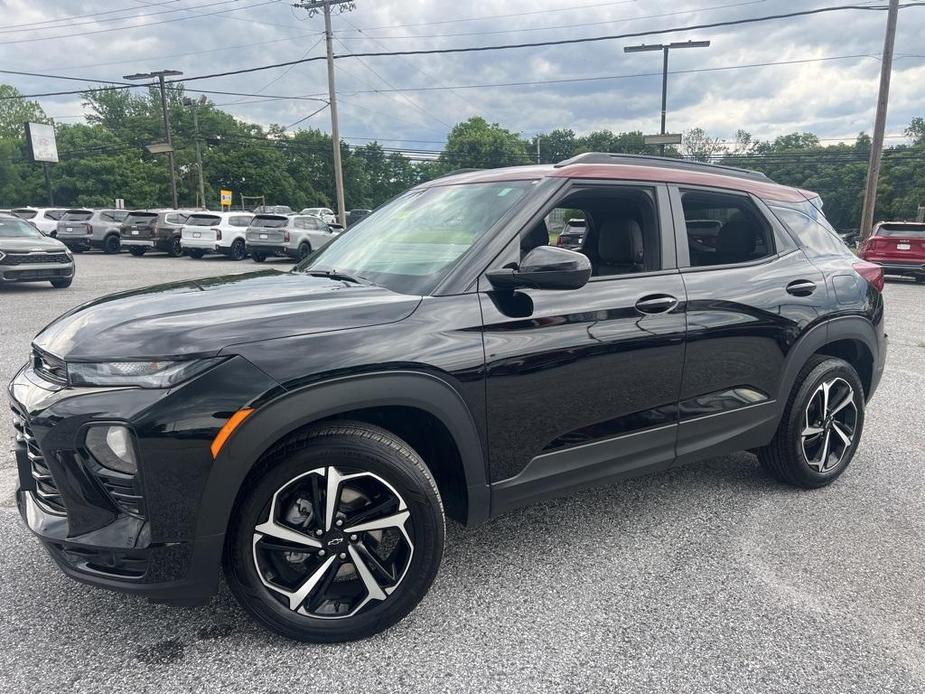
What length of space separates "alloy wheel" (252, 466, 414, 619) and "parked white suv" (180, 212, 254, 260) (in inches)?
882

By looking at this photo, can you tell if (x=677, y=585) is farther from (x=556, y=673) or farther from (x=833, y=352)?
(x=833, y=352)

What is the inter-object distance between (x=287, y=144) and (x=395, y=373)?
267 feet

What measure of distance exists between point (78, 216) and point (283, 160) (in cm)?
5570

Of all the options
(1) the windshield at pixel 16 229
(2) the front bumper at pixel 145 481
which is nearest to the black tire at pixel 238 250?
(1) the windshield at pixel 16 229

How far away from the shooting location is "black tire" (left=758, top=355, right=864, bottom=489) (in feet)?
11.8

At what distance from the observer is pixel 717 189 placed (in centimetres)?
340

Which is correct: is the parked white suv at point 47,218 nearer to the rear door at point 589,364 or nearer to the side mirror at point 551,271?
the rear door at point 589,364

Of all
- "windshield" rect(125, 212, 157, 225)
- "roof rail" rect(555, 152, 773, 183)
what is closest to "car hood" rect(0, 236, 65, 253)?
"windshield" rect(125, 212, 157, 225)

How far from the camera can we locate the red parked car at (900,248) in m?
16.3

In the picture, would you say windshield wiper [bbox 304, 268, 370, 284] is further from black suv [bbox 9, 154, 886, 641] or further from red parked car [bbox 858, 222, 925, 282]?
red parked car [bbox 858, 222, 925, 282]

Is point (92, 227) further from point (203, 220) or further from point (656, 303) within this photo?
point (656, 303)

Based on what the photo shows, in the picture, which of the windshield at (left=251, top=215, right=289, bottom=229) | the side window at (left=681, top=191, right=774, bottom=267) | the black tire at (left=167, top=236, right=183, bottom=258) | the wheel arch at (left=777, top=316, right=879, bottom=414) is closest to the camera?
the side window at (left=681, top=191, right=774, bottom=267)

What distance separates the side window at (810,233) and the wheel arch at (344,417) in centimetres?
239

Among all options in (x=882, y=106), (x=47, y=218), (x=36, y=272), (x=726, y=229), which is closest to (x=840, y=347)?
(x=726, y=229)
